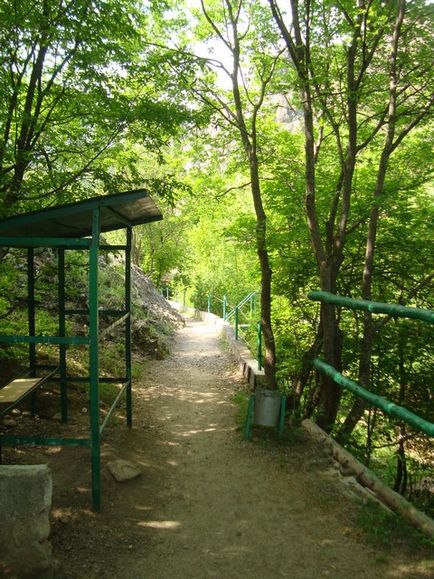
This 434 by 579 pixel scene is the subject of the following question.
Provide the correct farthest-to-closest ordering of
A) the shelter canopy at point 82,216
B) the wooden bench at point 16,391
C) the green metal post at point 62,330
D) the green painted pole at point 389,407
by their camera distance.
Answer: the green metal post at point 62,330 → the wooden bench at point 16,391 → the shelter canopy at point 82,216 → the green painted pole at point 389,407

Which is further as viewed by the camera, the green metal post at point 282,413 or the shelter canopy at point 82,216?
the green metal post at point 282,413

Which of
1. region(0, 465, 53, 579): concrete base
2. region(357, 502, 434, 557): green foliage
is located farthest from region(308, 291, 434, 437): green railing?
region(0, 465, 53, 579): concrete base

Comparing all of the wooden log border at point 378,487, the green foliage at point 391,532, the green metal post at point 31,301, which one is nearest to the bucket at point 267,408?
the wooden log border at point 378,487

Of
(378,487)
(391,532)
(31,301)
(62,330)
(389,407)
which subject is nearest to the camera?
(391,532)

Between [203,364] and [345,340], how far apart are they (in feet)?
16.4

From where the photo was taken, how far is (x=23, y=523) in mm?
2557

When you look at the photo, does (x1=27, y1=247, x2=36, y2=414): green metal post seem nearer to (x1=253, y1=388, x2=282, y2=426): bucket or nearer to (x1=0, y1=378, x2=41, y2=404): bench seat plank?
(x1=0, y1=378, x2=41, y2=404): bench seat plank

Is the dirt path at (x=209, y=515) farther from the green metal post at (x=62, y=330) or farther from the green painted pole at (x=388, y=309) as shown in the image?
the green painted pole at (x=388, y=309)

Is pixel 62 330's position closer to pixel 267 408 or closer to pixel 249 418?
pixel 249 418

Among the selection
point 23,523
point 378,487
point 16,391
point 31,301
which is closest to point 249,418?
point 378,487

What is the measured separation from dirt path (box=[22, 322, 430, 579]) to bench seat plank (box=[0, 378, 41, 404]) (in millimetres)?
805

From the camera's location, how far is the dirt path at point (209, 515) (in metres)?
2.98

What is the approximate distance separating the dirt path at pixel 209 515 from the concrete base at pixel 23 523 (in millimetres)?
348

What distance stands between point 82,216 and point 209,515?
3006mm
